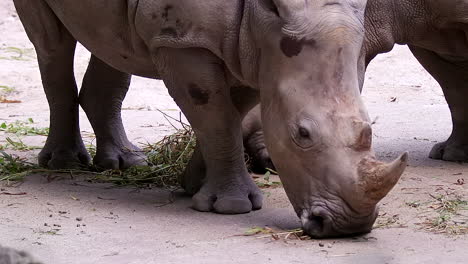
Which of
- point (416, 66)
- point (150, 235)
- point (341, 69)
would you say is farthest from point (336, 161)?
point (416, 66)

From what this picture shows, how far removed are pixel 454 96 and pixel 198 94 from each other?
2.26 metres

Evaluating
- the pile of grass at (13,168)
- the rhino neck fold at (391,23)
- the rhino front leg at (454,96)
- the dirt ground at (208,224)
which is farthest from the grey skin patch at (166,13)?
the rhino front leg at (454,96)

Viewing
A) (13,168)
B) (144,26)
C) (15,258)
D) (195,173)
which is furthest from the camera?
(13,168)

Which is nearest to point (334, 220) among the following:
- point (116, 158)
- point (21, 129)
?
point (116, 158)

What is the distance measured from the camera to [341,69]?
16.1 ft

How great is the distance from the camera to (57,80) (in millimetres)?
6762

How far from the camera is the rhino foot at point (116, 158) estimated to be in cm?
682

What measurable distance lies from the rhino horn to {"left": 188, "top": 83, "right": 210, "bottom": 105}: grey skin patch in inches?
40.0

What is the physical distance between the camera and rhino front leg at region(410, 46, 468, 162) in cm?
702

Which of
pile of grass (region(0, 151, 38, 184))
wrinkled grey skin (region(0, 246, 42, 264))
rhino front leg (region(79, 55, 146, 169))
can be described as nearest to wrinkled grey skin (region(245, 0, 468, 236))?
rhino front leg (region(79, 55, 146, 169))

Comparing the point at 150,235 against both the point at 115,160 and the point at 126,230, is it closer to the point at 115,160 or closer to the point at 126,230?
the point at 126,230

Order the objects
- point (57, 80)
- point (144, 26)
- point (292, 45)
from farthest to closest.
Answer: point (57, 80)
point (144, 26)
point (292, 45)

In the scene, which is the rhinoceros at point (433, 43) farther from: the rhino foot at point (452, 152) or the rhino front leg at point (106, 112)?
the rhino front leg at point (106, 112)

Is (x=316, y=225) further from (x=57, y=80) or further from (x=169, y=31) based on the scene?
(x=57, y=80)
